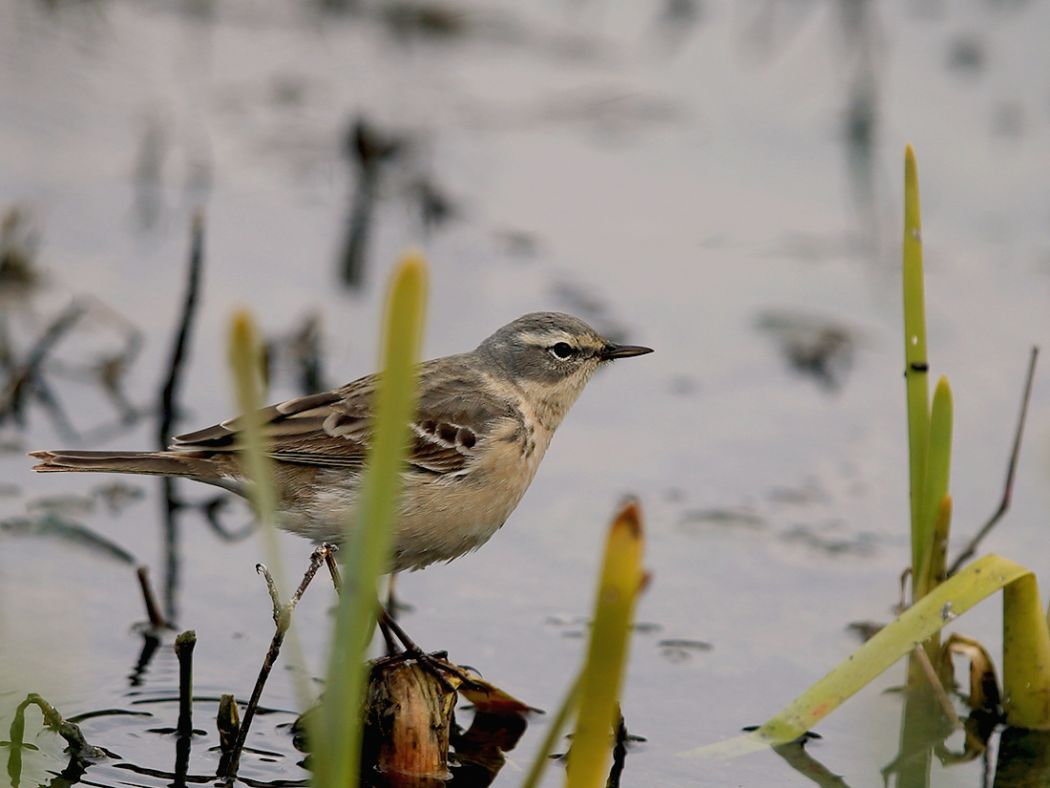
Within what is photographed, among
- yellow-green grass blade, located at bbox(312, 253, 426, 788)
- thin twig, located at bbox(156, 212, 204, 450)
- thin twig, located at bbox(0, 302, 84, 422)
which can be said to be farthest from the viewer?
thin twig, located at bbox(0, 302, 84, 422)

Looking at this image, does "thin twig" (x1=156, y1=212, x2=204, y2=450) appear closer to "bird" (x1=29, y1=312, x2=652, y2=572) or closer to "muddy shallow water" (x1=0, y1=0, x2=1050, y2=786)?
"muddy shallow water" (x1=0, y1=0, x2=1050, y2=786)

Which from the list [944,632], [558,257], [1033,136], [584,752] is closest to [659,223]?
[558,257]

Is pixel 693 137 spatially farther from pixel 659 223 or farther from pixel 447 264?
pixel 447 264

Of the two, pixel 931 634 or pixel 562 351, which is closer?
pixel 931 634

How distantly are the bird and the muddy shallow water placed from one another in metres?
0.67

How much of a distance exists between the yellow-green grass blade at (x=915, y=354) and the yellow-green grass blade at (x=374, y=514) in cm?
334

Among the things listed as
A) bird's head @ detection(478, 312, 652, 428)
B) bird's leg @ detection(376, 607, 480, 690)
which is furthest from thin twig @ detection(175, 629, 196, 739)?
bird's head @ detection(478, 312, 652, 428)

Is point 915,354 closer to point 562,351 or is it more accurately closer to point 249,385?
point 562,351

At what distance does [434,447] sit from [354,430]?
0.35m

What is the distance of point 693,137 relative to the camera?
1346 cm

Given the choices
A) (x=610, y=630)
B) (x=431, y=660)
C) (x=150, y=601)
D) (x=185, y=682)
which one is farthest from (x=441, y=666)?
(x=610, y=630)

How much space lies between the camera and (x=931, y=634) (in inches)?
245

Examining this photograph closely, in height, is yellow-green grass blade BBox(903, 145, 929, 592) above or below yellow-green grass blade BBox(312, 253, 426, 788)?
above

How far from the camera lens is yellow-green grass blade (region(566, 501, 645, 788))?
3832mm
